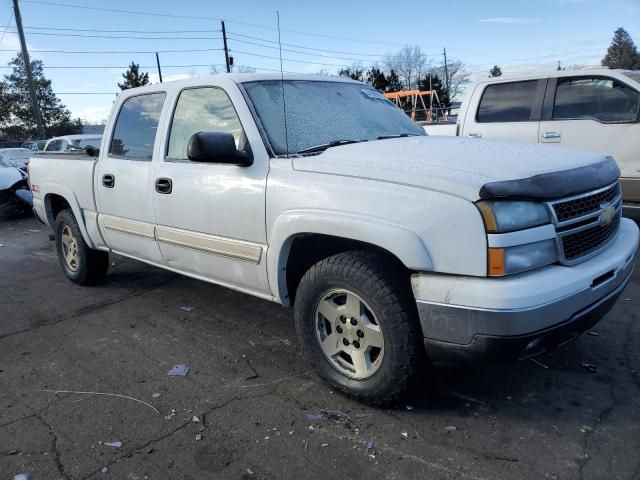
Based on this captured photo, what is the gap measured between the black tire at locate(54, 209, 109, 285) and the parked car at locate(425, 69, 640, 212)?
519 cm

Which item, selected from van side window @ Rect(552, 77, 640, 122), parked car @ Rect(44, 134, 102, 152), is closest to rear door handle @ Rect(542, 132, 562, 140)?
van side window @ Rect(552, 77, 640, 122)

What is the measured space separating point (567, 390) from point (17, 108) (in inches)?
2550

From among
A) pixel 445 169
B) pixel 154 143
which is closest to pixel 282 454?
pixel 445 169

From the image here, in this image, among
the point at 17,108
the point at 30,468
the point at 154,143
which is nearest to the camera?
the point at 30,468

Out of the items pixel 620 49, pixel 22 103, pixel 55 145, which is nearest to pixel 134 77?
pixel 22 103

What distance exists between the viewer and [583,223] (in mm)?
2656

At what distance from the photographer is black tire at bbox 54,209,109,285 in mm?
5273

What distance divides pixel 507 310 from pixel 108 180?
3557 mm

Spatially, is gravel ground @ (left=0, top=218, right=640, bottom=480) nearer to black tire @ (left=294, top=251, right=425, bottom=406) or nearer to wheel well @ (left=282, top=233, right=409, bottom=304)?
black tire @ (left=294, top=251, right=425, bottom=406)

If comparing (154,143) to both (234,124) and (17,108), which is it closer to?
(234,124)

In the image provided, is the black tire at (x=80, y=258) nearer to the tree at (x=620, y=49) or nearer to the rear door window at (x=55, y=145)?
the rear door window at (x=55, y=145)

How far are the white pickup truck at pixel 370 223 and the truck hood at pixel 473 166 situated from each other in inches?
0.5

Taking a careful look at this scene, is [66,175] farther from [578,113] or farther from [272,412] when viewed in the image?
[578,113]

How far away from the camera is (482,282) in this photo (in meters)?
2.36
